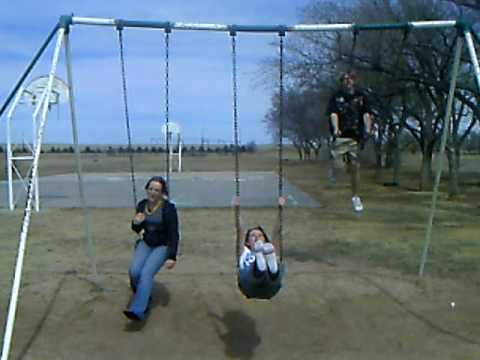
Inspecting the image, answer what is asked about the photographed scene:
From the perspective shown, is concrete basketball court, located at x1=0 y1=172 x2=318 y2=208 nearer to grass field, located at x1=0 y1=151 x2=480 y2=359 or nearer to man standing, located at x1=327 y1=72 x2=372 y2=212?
grass field, located at x1=0 y1=151 x2=480 y2=359

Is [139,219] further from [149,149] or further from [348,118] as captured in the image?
[149,149]

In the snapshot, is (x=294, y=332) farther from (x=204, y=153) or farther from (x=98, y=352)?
(x=204, y=153)

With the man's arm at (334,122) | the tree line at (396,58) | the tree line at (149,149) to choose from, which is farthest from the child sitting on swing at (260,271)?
the tree line at (149,149)

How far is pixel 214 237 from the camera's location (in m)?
10.7

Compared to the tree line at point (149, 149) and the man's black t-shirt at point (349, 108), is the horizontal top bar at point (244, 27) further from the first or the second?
the tree line at point (149, 149)

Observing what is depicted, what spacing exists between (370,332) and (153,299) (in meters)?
2.31

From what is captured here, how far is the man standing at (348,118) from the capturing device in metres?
7.25

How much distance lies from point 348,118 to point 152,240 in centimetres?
275

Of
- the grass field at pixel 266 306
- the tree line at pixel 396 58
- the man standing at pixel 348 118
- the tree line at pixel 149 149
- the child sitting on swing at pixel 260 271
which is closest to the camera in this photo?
the child sitting on swing at pixel 260 271

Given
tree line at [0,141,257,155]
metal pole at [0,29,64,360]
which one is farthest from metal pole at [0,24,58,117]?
tree line at [0,141,257,155]

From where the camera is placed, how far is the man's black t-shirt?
725cm

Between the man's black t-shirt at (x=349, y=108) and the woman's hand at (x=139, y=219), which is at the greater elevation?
the man's black t-shirt at (x=349, y=108)

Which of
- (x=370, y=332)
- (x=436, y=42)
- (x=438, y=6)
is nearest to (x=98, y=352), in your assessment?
(x=370, y=332)

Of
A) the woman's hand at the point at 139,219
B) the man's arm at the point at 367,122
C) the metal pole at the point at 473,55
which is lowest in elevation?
the woman's hand at the point at 139,219
